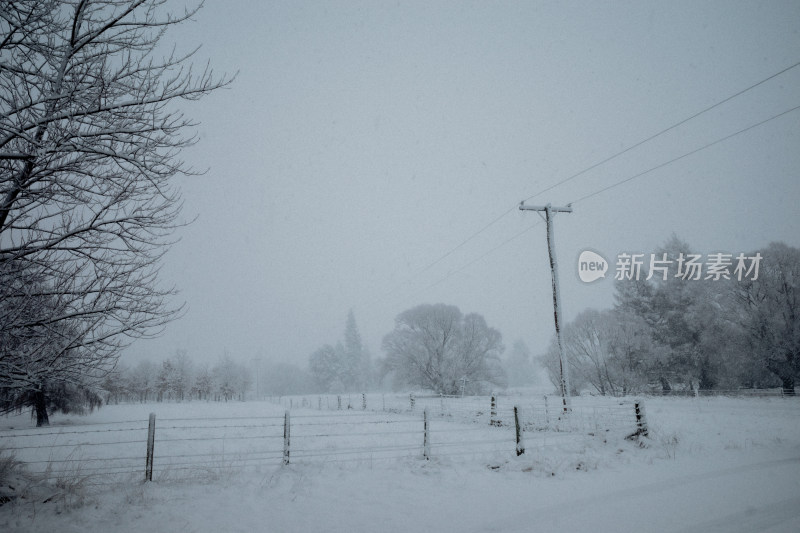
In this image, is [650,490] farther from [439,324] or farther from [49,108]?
[439,324]

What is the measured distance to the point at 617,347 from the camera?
3419 centimetres

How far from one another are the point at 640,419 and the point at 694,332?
27.6m

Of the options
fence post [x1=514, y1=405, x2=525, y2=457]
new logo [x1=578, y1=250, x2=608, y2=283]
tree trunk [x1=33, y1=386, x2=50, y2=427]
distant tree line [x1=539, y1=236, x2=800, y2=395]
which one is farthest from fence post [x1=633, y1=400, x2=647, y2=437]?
tree trunk [x1=33, y1=386, x2=50, y2=427]

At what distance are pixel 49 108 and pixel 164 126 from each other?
97 cm

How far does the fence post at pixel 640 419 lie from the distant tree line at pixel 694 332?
23119 mm

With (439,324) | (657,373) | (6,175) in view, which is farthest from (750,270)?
(6,175)

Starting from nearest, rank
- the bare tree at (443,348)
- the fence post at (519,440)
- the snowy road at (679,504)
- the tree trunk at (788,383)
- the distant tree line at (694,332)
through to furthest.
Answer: the snowy road at (679,504)
the fence post at (519,440)
the tree trunk at (788,383)
the distant tree line at (694,332)
the bare tree at (443,348)

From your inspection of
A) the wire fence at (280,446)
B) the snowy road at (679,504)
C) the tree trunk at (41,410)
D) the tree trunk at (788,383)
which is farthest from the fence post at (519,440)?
the tree trunk at (41,410)

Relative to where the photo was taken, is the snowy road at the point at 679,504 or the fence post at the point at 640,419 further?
the fence post at the point at 640,419

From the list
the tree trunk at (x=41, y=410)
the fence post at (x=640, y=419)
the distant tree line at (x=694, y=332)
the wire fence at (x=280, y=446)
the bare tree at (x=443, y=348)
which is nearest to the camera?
the wire fence at (x=280, y=446)

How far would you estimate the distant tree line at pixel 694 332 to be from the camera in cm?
2658

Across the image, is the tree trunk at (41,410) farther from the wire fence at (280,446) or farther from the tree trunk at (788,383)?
the tree trunk at (788,383)

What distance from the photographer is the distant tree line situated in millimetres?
26578

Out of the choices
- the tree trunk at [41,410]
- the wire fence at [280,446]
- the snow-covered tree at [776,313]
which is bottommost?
the tree trunk at [41,410]
